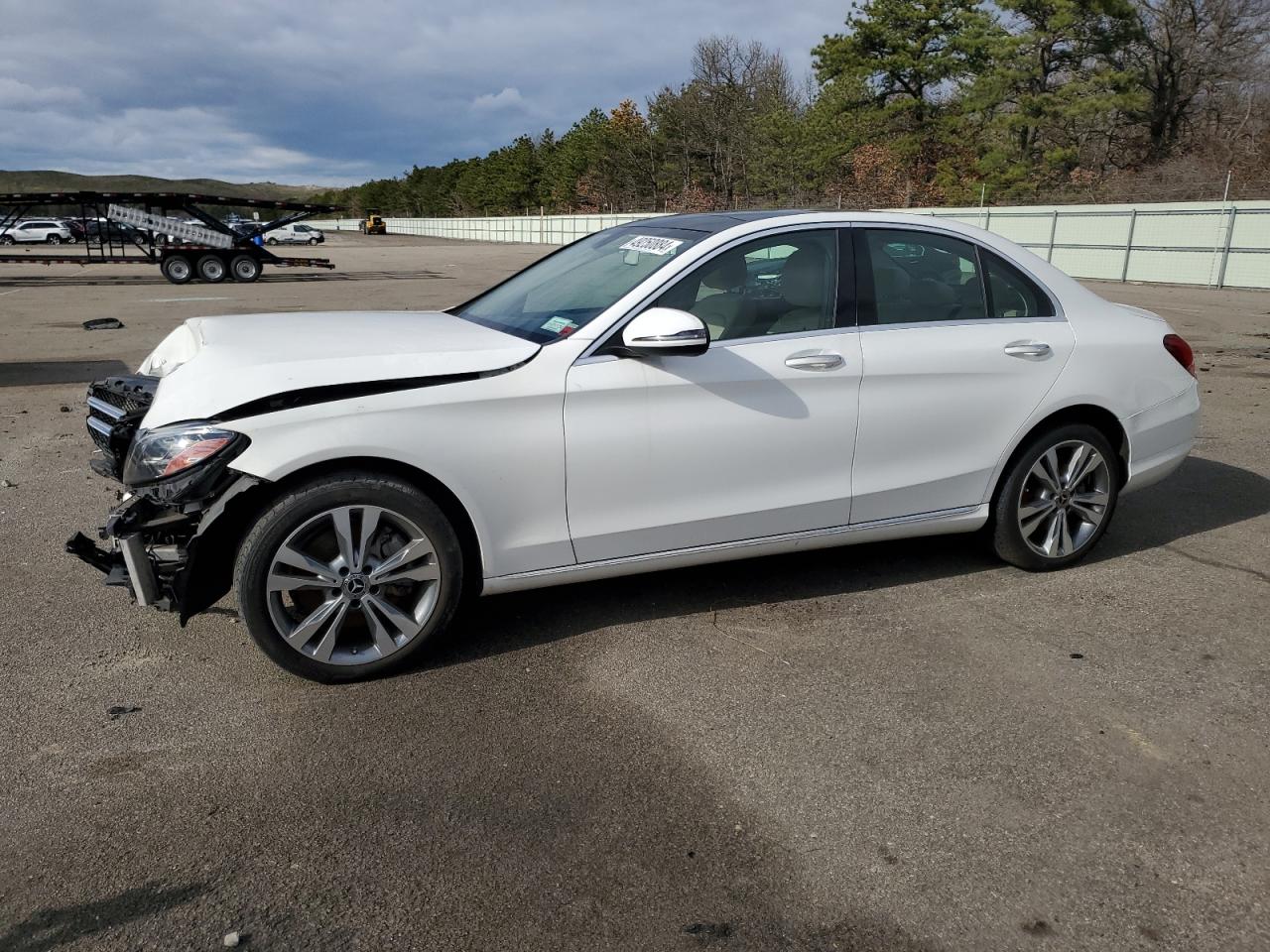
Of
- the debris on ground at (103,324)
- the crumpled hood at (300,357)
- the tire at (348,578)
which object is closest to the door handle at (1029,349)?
the crumpled hood at (300,357)

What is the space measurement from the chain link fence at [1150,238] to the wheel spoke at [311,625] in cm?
2100

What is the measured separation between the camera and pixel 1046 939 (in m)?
2.38

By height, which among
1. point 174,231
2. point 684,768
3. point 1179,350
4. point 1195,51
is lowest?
point 684,768

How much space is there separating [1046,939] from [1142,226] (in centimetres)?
2973

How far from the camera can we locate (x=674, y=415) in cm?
379

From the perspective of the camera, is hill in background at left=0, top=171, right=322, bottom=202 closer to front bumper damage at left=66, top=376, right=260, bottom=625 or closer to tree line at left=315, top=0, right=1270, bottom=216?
tree line at left=315, top=0, right=1270, bottom=216

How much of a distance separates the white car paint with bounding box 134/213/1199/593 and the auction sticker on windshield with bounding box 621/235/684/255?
0.16 m

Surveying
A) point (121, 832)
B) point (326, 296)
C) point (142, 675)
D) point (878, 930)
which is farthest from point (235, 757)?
point (326, 296)

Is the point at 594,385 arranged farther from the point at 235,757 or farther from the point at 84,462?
the point at 84,462

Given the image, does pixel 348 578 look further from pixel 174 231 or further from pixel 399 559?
pixel 174 231

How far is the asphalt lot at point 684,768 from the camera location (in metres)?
2.46

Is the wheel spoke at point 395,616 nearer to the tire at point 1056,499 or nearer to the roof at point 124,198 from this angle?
the tire at point 1056,499

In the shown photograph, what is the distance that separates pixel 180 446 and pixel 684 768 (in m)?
1.96

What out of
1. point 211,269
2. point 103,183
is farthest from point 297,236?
point 103,183
